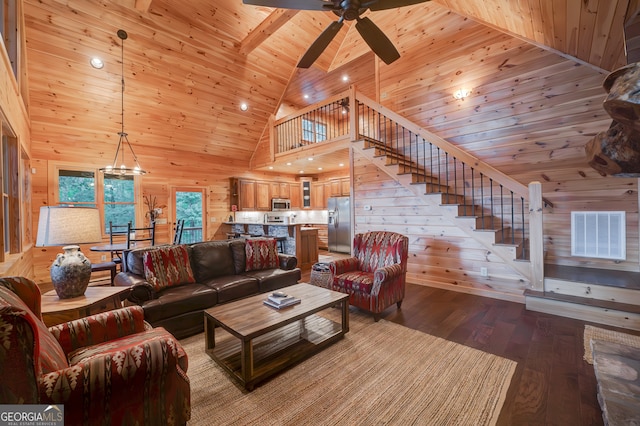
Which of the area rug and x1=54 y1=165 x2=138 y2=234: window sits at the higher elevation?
x1=54 y1=165 x2=138 y2=234: window

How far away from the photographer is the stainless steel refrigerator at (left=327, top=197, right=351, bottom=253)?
276 inches

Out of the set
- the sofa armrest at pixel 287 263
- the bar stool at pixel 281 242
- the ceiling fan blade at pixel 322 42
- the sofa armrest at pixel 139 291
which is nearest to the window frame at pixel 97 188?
the sofa armrest at pixel 139 291

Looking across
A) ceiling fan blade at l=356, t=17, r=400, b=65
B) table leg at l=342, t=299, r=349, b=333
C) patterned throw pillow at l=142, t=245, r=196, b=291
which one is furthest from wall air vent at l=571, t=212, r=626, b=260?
patterned throw pillow at l=142, t=245, r=196, b=291

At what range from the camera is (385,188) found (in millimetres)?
4695

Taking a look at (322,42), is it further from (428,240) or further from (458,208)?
(428,240)

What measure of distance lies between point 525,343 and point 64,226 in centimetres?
387

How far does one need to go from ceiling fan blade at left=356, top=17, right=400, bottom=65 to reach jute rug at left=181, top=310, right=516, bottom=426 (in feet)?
9.80

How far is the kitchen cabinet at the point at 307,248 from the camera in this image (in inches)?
215

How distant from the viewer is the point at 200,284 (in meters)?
3.06

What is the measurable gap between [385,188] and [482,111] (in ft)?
6.67

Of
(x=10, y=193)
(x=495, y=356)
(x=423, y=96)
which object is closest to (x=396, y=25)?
(x=423, y=96)

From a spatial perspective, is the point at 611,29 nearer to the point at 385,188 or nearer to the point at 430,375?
the point at 385,188

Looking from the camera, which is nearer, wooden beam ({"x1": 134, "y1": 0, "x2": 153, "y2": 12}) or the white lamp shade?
the white lamp shade

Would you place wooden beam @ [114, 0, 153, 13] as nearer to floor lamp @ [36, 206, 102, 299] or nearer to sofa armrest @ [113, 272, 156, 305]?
floor lamp @ [36, 206, 102, 299]
